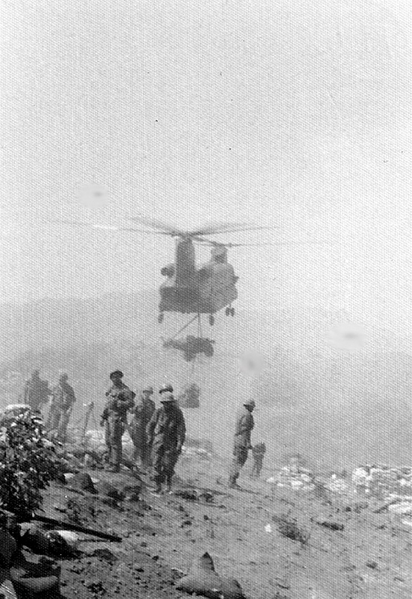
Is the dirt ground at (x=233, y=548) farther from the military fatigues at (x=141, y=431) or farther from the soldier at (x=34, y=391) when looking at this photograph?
the soldier at (x=34, y=391)

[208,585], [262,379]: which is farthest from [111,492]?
[262,379]

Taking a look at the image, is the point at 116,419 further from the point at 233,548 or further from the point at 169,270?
the point at 169,270

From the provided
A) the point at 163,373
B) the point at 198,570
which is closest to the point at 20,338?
the point at 163,373

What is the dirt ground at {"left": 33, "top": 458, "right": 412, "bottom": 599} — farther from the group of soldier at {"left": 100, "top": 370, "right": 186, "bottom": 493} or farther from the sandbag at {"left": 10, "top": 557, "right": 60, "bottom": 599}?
the group of soldier at {"left": 100, "top": 370, "right": 186, "bottom": 493}

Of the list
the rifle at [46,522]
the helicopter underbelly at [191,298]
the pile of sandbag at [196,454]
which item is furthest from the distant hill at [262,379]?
the rifle at [46,522]

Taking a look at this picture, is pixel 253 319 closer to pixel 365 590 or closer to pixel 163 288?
pixel 163 288
